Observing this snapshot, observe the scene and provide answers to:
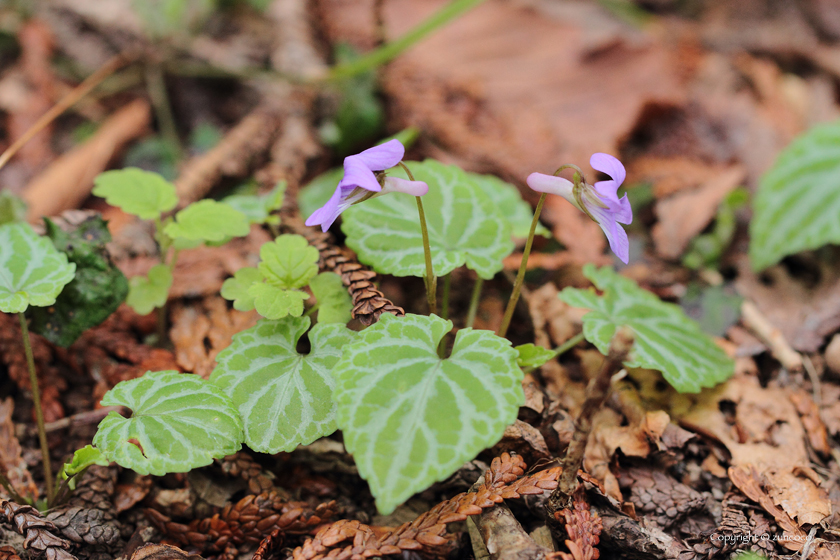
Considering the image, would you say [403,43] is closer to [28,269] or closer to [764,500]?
[28,269]

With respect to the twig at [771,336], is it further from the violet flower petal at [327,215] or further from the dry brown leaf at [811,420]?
the violet flower petal at [327,215]

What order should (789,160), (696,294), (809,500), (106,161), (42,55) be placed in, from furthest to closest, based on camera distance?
(42,55) < (106,161) < (789,160) < (696,294) < (809,500)

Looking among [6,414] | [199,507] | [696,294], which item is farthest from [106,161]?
[696,294]

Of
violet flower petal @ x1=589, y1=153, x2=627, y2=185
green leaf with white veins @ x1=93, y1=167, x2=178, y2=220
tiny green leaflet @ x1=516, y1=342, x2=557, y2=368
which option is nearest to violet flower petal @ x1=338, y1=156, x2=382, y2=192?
violet flower petal @ x1=589, y1=153, x2=627, y2=185

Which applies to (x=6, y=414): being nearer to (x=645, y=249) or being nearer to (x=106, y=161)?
(x=106, y=161)

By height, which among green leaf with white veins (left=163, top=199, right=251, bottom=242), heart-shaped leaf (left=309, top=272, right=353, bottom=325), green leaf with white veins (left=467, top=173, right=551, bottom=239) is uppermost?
green leaf with white veins (left=163, top=199, right=251, bottom=242)

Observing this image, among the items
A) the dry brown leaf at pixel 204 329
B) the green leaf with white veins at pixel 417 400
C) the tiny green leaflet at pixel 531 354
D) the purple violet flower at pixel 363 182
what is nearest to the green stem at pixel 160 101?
the dry brown leaf at pixel 204 329

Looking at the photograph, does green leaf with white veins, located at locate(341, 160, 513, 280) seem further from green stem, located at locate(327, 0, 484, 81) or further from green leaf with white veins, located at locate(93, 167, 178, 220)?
green stem, located at locate(327, 0, 484, 81)
